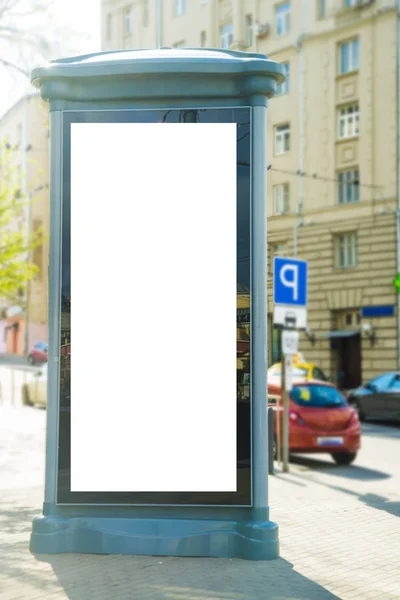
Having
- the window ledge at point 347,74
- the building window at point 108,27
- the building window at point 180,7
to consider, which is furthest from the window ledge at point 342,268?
the building window at point 108,27

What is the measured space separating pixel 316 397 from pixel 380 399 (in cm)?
1080

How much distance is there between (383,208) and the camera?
33750 millimetres

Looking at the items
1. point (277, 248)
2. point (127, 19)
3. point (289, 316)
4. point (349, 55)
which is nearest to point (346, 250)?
point (349, 55)

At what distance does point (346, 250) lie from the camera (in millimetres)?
35406

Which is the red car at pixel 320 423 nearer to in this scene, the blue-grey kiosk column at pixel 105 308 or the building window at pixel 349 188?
the blue-grey kiosk column at pixel 105 308

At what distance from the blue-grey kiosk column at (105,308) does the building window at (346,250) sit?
28.5 metres

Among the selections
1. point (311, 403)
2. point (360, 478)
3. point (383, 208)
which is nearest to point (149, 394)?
point (360, 478)

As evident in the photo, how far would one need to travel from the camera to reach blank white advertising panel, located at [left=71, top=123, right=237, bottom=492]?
695 centimetres

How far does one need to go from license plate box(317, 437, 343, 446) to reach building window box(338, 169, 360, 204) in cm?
2096

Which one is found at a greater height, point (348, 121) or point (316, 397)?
point (348, 121)

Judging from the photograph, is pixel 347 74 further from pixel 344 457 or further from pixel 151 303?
pixel 151 303

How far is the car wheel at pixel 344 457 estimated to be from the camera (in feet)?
49.8

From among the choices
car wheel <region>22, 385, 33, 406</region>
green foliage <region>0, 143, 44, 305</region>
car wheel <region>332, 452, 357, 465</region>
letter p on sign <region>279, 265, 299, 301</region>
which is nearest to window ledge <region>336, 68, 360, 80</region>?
green foliage <region>0, 143, 44, 305</region>

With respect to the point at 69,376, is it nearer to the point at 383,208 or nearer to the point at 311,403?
the point at 311,403
